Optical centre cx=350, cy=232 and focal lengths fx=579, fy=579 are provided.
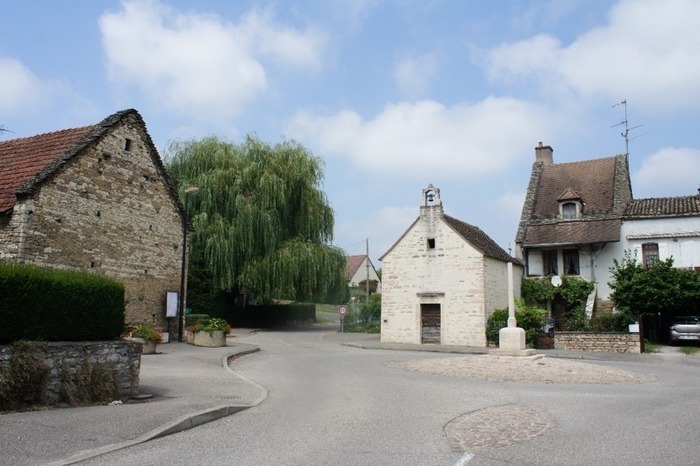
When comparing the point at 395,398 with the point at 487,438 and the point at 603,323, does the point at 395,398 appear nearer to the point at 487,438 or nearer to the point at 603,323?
the point at 487,438

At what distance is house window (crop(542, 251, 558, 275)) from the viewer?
100 feet

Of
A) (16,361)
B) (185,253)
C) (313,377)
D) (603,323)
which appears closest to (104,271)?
(185,253)

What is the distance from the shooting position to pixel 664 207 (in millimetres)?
29031

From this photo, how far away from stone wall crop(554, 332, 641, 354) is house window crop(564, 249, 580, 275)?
680cm

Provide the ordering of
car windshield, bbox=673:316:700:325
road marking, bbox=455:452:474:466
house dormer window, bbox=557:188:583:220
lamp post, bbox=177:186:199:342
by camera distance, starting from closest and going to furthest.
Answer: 1. road marking, bbox=455:452:474:466
2. lamp post, bbox=177:186:199:342
3. car windshield, bbox=673:316:700:325
4. house dormer window, bbox=557:188:583:220

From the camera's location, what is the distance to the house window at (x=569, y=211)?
1220 inches

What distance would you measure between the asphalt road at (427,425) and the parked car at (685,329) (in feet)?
35.8

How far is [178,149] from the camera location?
34.4 m

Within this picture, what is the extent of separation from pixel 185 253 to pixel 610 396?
16566mm

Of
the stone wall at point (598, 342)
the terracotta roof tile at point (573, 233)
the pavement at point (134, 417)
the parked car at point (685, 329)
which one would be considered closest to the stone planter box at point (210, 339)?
the pavement at point (134, 417)

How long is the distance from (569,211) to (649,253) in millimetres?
4506

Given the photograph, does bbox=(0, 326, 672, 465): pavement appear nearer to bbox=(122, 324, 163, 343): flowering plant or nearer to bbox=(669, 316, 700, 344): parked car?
bbox=(122, 324, 163, 343): flowering plant

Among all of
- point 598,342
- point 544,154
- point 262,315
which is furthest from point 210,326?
point 544,154

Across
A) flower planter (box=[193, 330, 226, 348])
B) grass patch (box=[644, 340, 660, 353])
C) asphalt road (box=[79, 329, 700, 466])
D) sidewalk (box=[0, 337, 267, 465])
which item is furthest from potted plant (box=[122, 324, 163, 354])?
grass patch (box=[644, 340, 660, 353])
